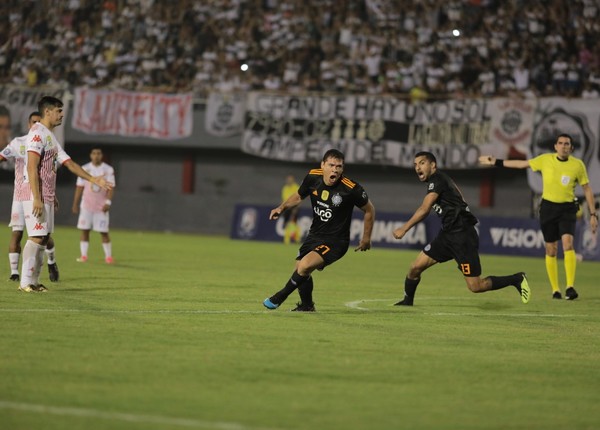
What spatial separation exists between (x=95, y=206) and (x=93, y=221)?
1.02 feet

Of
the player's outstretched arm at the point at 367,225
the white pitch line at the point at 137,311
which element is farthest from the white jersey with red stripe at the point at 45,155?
the player's outstretched arm at the point at 367,225

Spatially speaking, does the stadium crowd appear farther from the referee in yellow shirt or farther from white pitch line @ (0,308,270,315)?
white pitch line @ (0,308,270,315)

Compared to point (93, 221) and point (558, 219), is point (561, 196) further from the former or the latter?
point (93, 221)

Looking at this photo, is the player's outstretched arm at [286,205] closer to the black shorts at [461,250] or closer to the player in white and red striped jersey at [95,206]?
the black shorts at [461,250]

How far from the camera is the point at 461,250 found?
14844 mm

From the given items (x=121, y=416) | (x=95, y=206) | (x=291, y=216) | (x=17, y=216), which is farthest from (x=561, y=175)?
(x=291, y=216)

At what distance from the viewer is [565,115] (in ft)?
115

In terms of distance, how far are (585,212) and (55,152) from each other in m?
23.1

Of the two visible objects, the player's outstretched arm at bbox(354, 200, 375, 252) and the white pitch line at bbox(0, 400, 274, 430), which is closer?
the white pitch line at bbox(0, 400, 274, 430)

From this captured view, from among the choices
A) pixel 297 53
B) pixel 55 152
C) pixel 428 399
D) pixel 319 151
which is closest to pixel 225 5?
pixel 297 53

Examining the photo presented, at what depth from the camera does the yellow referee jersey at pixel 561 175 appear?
18.0 metres

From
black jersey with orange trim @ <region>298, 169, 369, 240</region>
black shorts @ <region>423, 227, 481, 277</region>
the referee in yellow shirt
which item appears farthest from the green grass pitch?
black jersey with orange trim @ <region>298, 169, 369, 240</region>

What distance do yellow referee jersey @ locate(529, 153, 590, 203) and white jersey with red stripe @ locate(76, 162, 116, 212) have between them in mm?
9099

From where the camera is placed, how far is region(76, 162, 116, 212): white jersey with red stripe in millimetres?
23125
